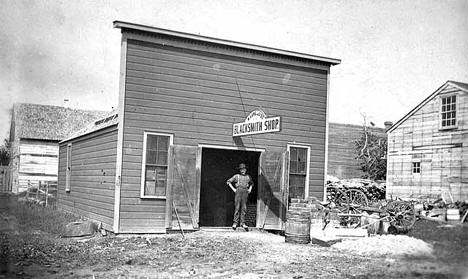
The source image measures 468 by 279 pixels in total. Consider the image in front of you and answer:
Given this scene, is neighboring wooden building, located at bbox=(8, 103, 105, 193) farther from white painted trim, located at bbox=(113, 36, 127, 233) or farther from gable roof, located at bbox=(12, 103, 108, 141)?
white painted trim, located at bbox=(113, 36, 127, 233)

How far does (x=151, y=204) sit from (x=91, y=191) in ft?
10.7

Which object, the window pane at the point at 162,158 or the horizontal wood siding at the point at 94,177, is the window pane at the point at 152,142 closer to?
the window pane at the point at 162,158

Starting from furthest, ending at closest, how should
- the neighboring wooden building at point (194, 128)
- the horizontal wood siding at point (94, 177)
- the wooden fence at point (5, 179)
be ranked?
the wooden fence at point (5, 179) → the horizontal wood siding at point (94, 177) → the neighboring wooden building at point (194, 128)

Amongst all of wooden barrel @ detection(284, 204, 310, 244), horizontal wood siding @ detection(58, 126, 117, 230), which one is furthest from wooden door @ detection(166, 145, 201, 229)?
wooden barrel @ detection(284, 204, 310, 244)

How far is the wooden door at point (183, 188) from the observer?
12969 millimetres

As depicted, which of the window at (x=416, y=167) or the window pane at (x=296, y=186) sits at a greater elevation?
the window at (x=416, y=167)

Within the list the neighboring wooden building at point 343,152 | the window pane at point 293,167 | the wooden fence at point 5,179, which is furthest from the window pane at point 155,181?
the wooden fence at point 5,179

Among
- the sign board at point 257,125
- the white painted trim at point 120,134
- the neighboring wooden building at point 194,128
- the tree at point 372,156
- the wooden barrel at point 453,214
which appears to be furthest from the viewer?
the tree at point 372,156

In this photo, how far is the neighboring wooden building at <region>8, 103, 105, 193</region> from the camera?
3247cm

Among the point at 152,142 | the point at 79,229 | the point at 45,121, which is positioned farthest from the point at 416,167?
the point at 45,121

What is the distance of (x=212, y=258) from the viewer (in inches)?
381

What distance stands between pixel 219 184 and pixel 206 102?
13.2ft

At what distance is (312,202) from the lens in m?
14.5

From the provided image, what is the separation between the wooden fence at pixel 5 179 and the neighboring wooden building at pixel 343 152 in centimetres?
2281
